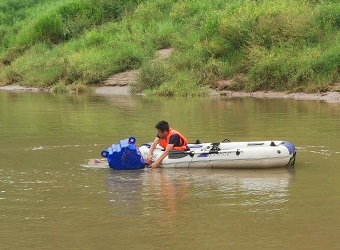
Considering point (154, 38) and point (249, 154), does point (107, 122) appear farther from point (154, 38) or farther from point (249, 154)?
point (154, 38)

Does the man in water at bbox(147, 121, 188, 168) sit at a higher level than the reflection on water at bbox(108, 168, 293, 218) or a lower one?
higher

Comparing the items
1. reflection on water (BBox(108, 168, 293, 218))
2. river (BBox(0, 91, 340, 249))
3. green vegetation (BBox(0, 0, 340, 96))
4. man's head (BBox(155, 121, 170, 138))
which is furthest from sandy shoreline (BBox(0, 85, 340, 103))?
reflection on water (BBox(108, 168, 293, 218))

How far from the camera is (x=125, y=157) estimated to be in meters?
14.1

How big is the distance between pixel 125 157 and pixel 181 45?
21227 millimetres

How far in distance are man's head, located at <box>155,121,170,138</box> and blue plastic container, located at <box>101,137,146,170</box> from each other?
0.49 metres

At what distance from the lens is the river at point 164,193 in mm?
9617

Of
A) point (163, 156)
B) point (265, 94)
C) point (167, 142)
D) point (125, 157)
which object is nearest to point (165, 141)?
point (167, 142)

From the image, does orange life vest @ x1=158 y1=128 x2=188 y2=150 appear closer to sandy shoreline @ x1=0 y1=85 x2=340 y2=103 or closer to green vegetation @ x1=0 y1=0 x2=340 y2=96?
sandy shoreline @ x1=0 y1=85 x2=340 y2=103

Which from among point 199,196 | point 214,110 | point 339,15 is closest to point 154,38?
point 339,15

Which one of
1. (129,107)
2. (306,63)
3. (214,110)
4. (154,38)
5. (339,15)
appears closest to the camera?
(214,110)

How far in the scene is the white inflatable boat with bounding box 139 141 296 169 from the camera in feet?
45.8

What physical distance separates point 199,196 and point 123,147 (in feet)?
8.47

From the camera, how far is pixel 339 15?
30.9 meters

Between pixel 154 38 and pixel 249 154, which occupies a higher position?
pixel 154 38
